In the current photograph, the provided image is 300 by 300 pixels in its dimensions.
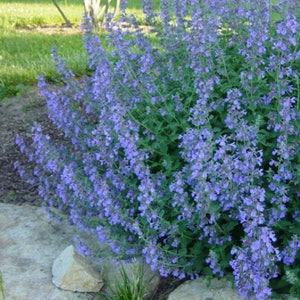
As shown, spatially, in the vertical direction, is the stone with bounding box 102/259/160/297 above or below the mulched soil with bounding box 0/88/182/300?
below

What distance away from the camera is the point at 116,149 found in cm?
299

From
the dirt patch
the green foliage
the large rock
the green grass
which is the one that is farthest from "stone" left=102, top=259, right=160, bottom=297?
the green grass

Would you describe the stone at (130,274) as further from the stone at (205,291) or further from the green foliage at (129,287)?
the stone at (205,291)

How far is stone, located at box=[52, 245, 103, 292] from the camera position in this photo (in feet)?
9.44

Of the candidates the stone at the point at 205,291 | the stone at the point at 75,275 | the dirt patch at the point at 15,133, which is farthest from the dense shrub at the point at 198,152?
the dirt patch at the point at 15,133

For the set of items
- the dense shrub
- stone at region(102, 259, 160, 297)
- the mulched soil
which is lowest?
stone at region(102, 259, 160, 297)

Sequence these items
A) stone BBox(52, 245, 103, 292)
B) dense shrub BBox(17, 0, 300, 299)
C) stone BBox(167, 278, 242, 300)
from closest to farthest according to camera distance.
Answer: dense shrub BBox(17, 0, 300, 299)
stone BBox(167, 278, 242, 300)
stone BBox(52, 245, 103, 292)

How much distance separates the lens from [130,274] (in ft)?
9.75

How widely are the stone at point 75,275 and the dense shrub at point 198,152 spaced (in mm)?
197

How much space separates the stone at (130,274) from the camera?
2891 mm

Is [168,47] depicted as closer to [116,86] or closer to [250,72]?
[116,86]

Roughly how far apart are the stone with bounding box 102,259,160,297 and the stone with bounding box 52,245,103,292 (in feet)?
0.24

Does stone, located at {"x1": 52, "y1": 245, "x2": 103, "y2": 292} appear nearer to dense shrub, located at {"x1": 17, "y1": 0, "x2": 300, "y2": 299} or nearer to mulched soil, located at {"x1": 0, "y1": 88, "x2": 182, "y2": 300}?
dense shrub, located at {"x1": 17, "y1": 0, "x2": 300, "y2": 299}

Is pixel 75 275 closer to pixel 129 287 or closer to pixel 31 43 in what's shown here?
pixel 129 287
